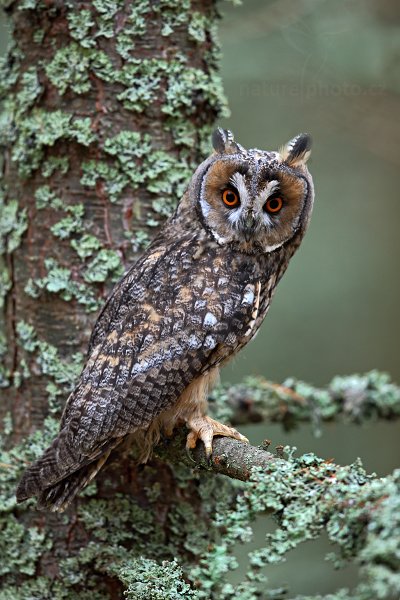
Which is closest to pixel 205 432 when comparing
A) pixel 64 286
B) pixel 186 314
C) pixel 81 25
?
pixel 186 314

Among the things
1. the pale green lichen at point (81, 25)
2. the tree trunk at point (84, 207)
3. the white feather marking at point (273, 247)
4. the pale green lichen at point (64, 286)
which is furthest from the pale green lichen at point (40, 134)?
the white feather marking at point (273, 247)

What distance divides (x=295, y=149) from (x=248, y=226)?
15.1 inches

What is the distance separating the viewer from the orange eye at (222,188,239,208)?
2.91m

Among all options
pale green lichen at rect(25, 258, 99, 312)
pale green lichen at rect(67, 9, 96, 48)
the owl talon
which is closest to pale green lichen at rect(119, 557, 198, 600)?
the owl talon

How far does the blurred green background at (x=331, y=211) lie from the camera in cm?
489

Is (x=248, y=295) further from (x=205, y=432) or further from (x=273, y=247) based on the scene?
(x=205, y=432)

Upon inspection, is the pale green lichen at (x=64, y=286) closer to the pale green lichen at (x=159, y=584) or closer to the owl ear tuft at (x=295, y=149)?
the owl ear tuft at (x=295, y=149)

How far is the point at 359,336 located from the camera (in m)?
7.79

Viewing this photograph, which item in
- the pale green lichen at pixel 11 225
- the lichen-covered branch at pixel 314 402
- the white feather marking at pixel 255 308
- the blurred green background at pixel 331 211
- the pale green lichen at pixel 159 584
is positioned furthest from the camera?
the blurred green background at pixel 331 211

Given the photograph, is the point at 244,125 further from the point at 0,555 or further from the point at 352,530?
the point at 352,530

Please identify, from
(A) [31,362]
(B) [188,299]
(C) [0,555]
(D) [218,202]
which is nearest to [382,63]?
(D) [218,202]

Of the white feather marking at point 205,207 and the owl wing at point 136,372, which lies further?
the white feather marking at point 205,207

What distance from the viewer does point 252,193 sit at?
2807 millimetres

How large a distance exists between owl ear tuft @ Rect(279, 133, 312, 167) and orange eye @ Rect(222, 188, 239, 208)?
0.24 metres
